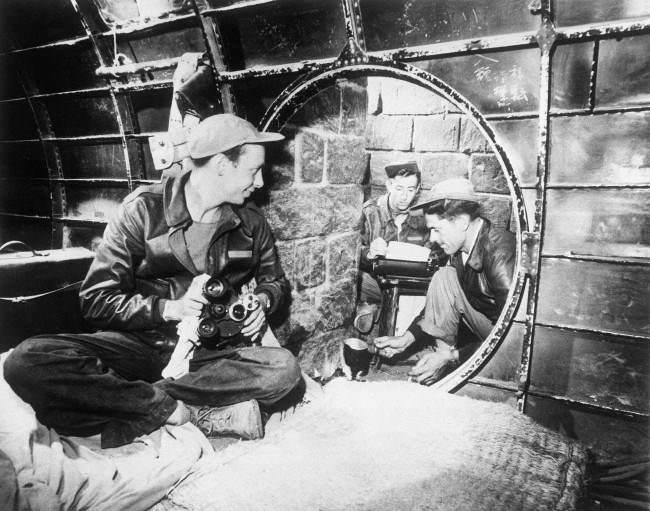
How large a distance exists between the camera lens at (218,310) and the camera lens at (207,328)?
48mm

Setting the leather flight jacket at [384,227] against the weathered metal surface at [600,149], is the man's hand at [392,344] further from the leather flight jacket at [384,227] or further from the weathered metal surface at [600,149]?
the weathered metal surface at [600,149]

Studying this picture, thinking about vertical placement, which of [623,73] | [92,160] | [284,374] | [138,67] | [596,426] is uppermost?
[138,67]

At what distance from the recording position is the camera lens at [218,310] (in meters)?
2.55

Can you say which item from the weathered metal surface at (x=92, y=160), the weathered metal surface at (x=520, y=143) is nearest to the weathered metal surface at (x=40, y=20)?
the weathered metal surface at (x=92, y=160)

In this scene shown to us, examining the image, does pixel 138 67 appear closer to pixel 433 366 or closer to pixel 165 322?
pixel 165 322

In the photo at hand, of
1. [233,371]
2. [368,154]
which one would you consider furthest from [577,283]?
[233,371]

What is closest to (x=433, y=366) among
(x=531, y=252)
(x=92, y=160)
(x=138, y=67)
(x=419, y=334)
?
(x=419, y=334)

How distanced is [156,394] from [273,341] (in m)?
0.89

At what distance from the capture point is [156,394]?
243 cm

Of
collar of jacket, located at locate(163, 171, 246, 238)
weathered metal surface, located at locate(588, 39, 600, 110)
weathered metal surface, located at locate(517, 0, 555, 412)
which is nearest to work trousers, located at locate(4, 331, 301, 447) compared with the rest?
collar of jacket, located at locate(163, 171, 246, 238)

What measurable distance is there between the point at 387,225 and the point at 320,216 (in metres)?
0.58

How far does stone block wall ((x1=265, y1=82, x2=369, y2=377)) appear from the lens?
3145 millimetres

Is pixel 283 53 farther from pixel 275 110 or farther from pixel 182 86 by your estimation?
pixel 182 86

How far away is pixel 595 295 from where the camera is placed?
2303 millimetres
